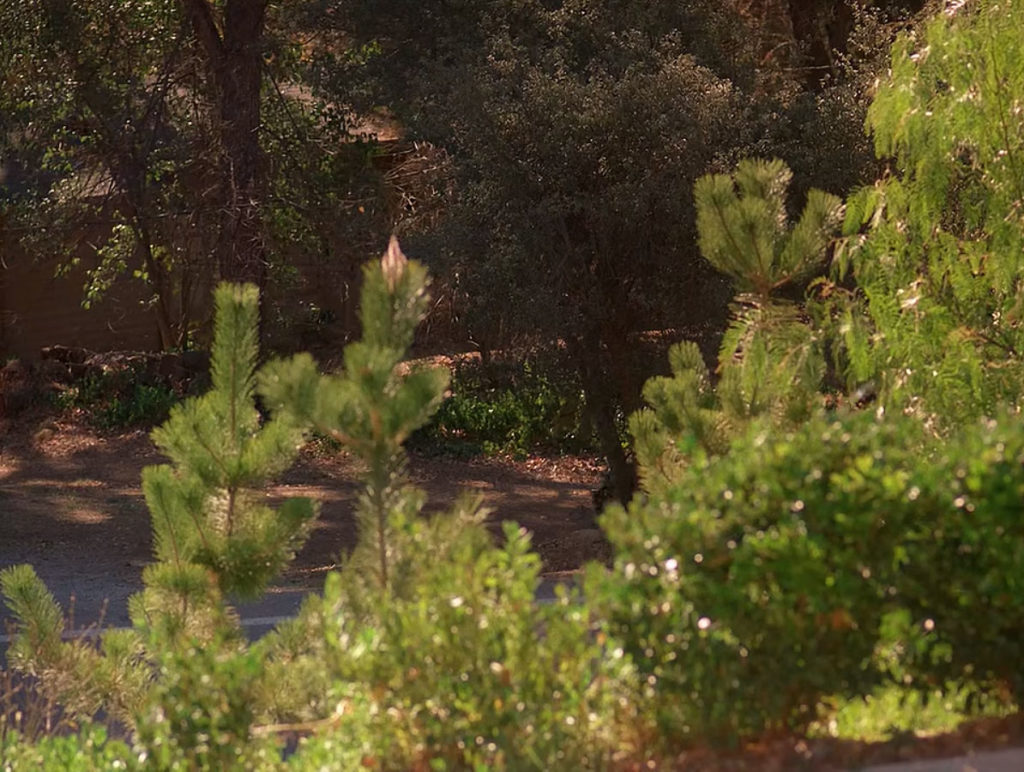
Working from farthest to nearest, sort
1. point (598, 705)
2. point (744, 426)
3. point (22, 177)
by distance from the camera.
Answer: point (22, 177) < point (744, 426) < point (598, 705)

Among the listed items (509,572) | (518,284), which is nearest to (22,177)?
(518,284)

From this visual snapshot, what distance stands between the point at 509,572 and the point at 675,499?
0.51 m

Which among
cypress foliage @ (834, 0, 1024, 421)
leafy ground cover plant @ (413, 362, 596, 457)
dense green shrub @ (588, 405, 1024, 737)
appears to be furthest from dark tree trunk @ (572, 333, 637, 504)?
dense green shrub @ (588, 405, 1024, 737)

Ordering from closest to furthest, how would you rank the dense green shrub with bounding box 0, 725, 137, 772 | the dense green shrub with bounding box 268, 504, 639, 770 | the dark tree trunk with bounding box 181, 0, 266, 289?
the dense green shrub with bounding box 268, 504, 639, 770 → the dense green shrub with bounding box 0, 725, 137, 772 → the dark tree trunk with bounding box 181, 0, 266, 289

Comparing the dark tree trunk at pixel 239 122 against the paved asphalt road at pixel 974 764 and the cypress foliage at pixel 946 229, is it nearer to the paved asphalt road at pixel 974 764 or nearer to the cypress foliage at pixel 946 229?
the cypress foliage at pixel 946 229

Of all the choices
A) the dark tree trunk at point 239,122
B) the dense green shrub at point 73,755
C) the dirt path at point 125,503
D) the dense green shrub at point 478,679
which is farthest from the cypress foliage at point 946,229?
the dark tree trunk at point 239,122

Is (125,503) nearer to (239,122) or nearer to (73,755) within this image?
(239,122)

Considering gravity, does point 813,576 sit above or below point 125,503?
above

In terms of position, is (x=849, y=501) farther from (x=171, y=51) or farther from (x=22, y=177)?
(x=22, y=177)

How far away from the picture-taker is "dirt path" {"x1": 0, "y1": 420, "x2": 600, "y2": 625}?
13.5 meters

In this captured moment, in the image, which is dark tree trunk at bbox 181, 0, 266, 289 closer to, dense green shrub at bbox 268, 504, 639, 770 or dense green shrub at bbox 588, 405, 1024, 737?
dense green shrub at bbox 268, 504, 639, 770

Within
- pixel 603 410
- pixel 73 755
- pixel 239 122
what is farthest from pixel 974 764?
pixel 239 122

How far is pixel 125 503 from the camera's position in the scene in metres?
17.0

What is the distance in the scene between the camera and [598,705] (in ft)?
13.3
